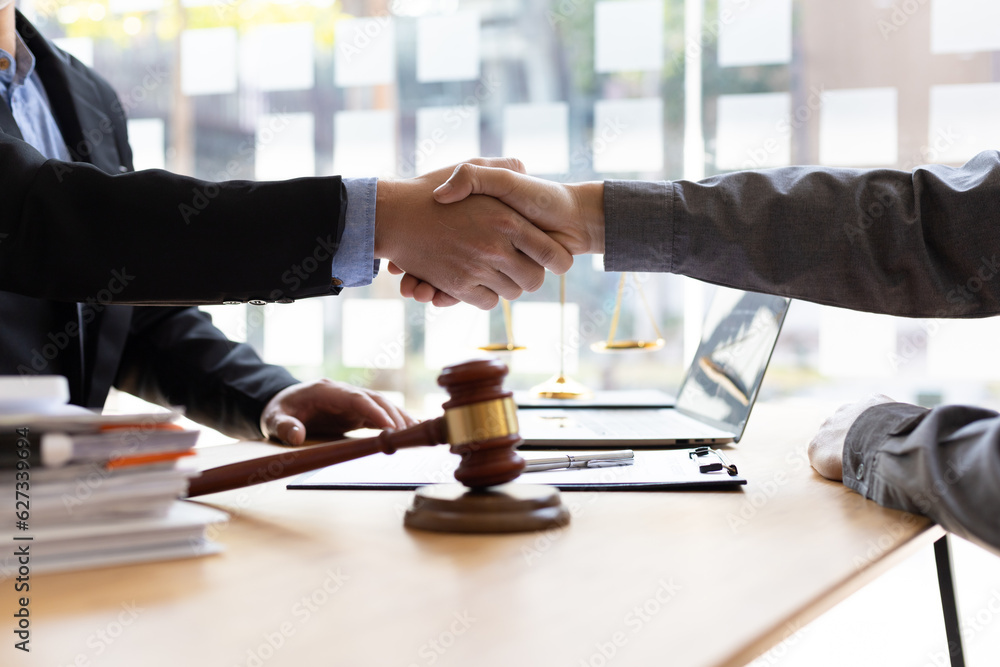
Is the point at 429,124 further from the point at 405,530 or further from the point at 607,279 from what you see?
the point at 405,530

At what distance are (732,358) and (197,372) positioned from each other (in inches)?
40.8

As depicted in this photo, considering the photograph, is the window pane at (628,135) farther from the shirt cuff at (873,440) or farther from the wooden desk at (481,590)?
the wooden desk at (481,590)

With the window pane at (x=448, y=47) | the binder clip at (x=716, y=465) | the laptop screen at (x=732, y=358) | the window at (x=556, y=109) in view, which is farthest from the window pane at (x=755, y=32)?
the binder clip at (x=716, y=465)

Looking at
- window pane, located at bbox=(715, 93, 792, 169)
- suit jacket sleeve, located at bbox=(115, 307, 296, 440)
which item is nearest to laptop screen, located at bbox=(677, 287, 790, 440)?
suit jacket sleeve, located at bbox=(115, 307, 296, 440)

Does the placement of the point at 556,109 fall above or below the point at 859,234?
above

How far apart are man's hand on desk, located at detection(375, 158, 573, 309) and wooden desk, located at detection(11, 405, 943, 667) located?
0.66 metres

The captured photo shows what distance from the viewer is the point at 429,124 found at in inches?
127

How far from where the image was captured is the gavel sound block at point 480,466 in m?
0.71

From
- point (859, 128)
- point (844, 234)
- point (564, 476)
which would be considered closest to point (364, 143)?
point (859, 128)

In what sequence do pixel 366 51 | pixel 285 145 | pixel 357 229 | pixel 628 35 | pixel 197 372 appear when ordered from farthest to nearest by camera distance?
pixel 285 145
pixel 366 51
pixel 628 35
pixel 197 372
pixel 357 229

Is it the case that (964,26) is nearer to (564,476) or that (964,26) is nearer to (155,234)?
(564,476)

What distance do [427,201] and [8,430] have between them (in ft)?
2.98

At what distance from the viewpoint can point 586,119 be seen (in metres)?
3.06

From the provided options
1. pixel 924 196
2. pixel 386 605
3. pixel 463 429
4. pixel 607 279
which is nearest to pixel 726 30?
pixel 607 279
